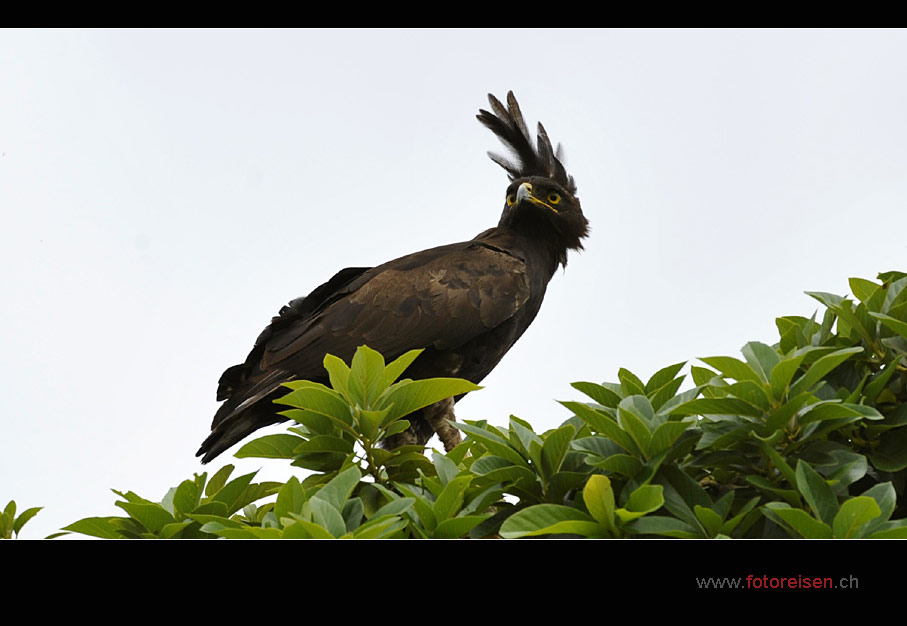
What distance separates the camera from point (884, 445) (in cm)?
191

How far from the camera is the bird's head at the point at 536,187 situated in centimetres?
675

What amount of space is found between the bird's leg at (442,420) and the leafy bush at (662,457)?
3.39 metres

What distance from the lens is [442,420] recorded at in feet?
18.7

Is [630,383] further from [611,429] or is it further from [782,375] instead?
[782,375]

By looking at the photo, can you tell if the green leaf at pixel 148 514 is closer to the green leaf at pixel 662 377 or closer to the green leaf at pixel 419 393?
Answer: the green leaf at pixel 419 393

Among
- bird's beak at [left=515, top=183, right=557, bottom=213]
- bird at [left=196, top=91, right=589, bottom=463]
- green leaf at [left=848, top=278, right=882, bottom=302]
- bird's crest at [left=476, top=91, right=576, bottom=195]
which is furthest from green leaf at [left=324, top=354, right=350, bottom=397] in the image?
bird's crest at [left=476, top=91, right=576, bottom=195]

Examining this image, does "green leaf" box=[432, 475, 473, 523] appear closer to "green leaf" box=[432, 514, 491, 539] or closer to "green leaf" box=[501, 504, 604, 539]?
"green leaf" box=[432, 514, 491, 539]

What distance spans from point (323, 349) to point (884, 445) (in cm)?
414

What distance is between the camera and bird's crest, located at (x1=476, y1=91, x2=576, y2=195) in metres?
7.39

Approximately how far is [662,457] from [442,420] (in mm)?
3906

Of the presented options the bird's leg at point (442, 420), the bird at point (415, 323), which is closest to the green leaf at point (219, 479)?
the bird at point (415, 323)

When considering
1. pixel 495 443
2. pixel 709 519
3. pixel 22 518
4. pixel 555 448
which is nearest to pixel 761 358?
pixel 709 519
